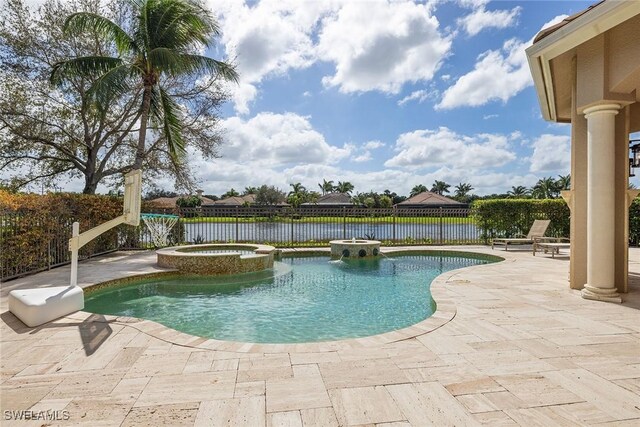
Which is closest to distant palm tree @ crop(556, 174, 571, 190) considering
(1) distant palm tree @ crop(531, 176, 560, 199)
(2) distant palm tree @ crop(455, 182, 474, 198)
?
(1) distant palm tree @ crop(531, 176, 560, 199)

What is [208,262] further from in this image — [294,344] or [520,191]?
[520,191]

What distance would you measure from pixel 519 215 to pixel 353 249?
316 inches

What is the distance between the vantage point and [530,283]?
6574 millimetres

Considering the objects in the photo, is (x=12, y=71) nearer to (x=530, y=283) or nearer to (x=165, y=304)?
(x=165, y=304)

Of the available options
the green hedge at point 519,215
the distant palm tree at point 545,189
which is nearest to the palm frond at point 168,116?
the green hedge at point 519,215

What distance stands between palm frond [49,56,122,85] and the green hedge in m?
14.9

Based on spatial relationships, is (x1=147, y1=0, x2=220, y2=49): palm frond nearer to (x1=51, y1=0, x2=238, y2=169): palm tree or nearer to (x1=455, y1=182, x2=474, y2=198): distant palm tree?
(x1=51, y1=0, x2=238, y2=169): palm tree

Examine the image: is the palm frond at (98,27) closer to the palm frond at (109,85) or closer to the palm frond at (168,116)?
the palm frond at (109,85)

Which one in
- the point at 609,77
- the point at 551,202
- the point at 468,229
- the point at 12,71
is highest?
the point at 12,71

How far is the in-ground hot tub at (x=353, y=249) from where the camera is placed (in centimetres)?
1139

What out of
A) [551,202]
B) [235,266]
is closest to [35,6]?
[235,266]

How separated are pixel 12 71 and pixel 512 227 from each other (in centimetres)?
2008

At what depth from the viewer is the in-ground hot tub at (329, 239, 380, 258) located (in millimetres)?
11390

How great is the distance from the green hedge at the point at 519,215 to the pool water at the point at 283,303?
618 centimetres
